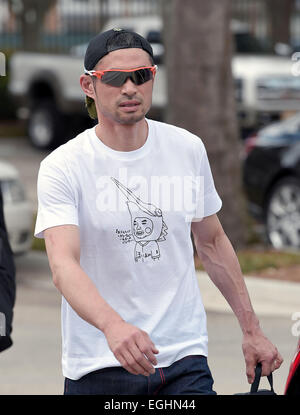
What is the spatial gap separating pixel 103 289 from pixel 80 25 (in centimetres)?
3194

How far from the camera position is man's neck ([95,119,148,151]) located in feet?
12.3

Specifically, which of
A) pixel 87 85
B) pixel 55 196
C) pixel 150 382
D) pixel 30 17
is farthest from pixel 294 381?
pixel 30 17

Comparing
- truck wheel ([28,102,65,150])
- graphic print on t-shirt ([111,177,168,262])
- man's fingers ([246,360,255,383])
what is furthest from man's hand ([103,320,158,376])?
truck wheel ([28,102,65,150])

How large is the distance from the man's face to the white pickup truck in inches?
635

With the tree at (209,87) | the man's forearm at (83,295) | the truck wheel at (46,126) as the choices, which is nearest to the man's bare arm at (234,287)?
the man's forearm at (83,295)

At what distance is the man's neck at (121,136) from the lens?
374cm

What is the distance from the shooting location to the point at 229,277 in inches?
157

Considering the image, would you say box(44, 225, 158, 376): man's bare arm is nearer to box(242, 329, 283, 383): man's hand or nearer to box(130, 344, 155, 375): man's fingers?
box(130, 344, 155, 375): man's fingers

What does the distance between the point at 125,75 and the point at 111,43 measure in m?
0.11

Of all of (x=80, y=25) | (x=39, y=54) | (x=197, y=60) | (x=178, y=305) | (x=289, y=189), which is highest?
(x=178, y=305)

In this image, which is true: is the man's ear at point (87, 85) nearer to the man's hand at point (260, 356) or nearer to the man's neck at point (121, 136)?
the man's neck at point (121, 136)

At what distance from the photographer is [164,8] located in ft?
39.0

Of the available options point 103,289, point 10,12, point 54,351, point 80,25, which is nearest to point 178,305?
point 103,289

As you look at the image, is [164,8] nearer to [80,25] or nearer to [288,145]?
[288,145]
